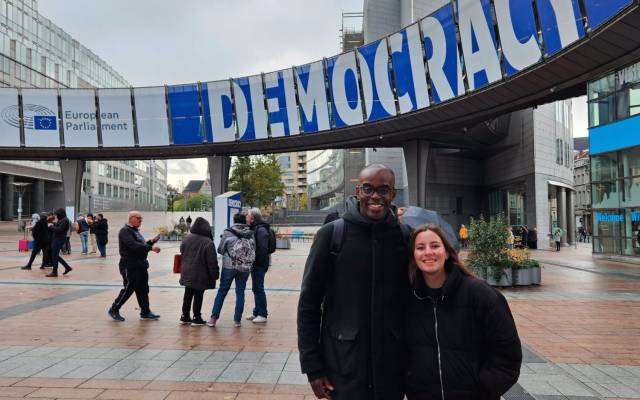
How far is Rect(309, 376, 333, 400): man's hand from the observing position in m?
2.36

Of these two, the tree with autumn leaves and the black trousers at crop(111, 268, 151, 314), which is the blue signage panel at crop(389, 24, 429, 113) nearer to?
the black trousers at crop(111, 268, 151, 314)

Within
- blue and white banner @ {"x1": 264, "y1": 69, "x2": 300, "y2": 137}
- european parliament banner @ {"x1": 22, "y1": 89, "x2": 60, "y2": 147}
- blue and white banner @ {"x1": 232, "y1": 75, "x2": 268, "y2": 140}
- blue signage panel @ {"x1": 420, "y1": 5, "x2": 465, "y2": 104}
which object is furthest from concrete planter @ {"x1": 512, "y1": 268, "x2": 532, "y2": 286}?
european parliament banner @ {"x1": 22, "y1": 89, "x2": 60, "y2": 147}

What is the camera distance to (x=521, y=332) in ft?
22.2

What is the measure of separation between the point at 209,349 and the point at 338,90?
2369cm

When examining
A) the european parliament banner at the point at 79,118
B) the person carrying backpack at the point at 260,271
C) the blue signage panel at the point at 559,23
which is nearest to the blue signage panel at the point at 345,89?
the blue signage panel at the point at 559,23

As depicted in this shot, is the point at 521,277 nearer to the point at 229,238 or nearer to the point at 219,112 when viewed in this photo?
the point at 229,238

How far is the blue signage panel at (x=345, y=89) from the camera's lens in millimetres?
27219

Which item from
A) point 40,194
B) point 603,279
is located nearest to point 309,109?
point 603,279

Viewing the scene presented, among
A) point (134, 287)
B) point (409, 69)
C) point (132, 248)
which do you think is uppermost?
point (409, 69)

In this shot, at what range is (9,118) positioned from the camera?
33.5 m

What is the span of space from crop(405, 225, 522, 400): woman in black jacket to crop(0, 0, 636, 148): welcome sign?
15837mm

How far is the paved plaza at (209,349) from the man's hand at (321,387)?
2076mm

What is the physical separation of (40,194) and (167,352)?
67.5 meters

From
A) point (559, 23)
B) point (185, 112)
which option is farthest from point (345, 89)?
point (559, 23)
